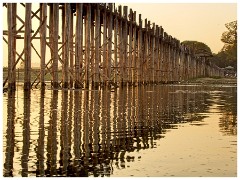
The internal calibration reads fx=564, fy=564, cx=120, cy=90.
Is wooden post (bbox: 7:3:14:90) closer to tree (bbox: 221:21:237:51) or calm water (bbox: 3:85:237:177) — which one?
calm water (bbox: 3:85:237:177)

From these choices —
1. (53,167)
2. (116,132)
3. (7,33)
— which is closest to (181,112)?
(116,132)

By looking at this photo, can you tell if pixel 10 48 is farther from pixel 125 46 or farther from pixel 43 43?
pixel 125 46

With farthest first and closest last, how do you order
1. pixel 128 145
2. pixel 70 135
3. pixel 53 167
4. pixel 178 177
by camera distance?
pixel 70 135 < pixel 128 145 < pixel 53 167 < pixel 178 177

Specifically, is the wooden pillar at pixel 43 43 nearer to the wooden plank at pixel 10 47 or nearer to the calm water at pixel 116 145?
the wooden plank at pixel 10 47

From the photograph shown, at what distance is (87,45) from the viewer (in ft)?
106

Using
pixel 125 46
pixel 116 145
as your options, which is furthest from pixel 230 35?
pixel 116 145

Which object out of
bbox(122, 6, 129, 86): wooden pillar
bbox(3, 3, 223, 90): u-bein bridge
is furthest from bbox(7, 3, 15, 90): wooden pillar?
bbox(122, 6, 129, 86): wooden pillar

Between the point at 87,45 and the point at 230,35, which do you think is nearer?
the point at 87,45

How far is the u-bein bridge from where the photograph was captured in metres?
24.7

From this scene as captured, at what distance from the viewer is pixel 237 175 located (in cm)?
621

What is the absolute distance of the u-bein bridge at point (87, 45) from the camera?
80.9 feet

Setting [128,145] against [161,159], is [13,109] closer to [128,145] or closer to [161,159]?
[128,145]

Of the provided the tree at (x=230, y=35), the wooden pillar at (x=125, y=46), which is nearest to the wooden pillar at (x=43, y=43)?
the wooden pillar at (x=125, y=46)

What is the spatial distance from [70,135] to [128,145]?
1.29m
